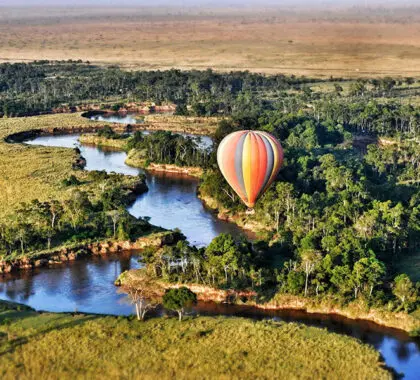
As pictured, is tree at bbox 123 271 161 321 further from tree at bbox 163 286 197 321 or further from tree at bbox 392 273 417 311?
tree at bbox 392 273 417 311

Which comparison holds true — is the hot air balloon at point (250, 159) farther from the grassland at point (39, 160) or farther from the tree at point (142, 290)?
the grassland at point (39, 160)

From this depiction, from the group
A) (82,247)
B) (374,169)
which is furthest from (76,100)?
(82,247)

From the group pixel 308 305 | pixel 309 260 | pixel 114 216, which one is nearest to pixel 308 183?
pixel 114 216

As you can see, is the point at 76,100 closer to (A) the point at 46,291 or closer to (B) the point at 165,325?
(A) the point at 46,291

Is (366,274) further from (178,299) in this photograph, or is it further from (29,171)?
(29,171)

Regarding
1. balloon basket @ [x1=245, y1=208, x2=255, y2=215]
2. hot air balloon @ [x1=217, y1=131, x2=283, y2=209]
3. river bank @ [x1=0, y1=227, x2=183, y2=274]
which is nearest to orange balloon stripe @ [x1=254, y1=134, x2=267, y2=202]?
hot air balloon @ [x1=217, y1=131, x2=283, y2=209]
